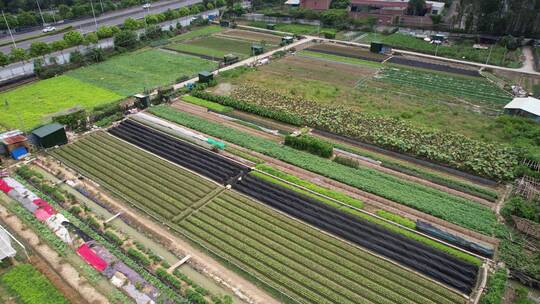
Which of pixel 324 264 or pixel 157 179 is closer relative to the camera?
pixel 324 264

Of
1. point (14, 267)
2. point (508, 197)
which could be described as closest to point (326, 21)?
point (508, 197)

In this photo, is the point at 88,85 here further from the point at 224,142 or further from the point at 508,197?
the point at 508,197

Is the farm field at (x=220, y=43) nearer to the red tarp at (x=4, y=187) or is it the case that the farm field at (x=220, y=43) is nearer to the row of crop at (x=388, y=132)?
the row of crop at (x=388, y=132)

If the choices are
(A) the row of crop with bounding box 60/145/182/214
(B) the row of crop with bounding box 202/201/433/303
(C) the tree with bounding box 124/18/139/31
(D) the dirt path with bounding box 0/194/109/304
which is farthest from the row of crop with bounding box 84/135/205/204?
(C) the tree with bounding box 124/18/139/31

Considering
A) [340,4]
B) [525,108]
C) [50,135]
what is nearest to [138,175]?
[50,135]

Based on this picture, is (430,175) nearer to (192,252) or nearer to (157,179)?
(192,252)
